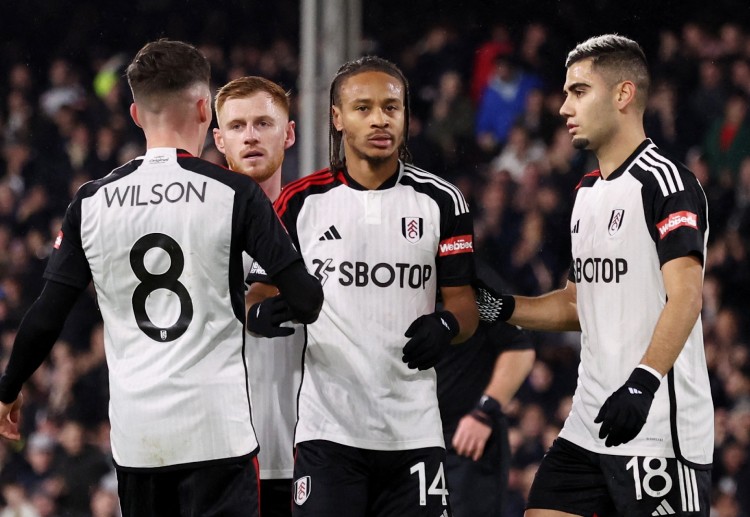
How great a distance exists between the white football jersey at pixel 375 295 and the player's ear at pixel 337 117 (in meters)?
0.20

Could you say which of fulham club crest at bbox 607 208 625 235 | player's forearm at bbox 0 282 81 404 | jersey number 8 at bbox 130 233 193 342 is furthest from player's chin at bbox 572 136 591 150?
player's forearm at bbox 0 282 81 404

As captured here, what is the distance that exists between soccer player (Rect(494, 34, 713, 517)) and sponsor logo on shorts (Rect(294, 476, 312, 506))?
69 cm

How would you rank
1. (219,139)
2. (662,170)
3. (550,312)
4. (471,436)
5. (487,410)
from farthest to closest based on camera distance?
1. (487,410)
2. (471,436)
3. (219,139)
4. (550,312)
5. (662,170)

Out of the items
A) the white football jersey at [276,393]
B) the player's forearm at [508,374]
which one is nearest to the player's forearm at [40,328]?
the white football jersey at [276,393]

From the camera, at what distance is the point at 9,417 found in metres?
3.15

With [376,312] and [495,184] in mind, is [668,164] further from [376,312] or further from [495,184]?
[495,184]

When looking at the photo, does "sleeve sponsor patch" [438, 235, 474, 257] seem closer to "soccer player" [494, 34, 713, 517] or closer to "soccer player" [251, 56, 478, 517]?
"soccer player" [251, 56, 478, 517]

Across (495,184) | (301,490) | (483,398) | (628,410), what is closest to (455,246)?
(628,410)

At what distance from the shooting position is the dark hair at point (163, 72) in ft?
10.1

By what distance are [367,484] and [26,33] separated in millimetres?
7884

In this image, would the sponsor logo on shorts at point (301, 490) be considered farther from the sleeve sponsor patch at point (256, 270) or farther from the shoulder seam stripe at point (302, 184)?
the shoulder seam stripe at point (302, 184)

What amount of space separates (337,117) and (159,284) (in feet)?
2.91

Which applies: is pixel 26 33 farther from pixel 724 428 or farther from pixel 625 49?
pixel 625 49

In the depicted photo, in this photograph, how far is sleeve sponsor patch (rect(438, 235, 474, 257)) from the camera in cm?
344
